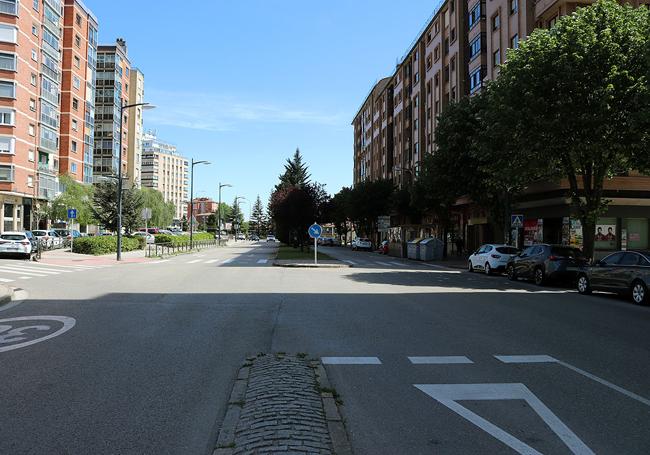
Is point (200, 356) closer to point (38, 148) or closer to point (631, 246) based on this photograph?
point (631, 246)

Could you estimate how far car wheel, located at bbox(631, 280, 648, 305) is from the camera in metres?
13.6

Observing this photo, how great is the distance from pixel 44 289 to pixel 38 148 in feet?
154

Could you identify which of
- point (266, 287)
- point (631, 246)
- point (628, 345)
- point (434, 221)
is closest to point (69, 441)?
point (628, 345)

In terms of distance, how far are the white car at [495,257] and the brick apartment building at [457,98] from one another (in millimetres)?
6894

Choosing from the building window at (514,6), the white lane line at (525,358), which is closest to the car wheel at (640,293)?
the white lane line at (525,358)

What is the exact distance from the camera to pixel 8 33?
1955 inches

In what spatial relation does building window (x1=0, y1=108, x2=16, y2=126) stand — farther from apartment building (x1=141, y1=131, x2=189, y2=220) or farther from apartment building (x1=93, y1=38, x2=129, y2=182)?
apartment building (x1=141, y1=131, x2=189, y2=220)

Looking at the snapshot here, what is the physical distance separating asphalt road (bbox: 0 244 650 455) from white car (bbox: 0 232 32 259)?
1757 centimetres

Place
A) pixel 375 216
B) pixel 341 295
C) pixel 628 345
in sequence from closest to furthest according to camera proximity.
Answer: pixel 628 345
pixel 341 295
pixel 375 216

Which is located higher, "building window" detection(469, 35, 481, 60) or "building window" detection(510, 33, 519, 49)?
"building window" detection(469, 35, 481, 60)

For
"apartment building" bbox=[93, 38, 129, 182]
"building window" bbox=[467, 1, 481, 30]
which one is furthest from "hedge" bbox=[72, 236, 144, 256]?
"apartment building" bbox=[93, 38, 129, 182]

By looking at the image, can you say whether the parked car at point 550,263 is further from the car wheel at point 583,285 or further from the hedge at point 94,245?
the hedge at point 94,245

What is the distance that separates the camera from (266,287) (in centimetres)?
1552

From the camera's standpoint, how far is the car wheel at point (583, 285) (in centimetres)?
1630
